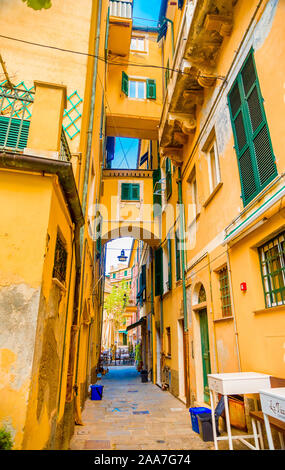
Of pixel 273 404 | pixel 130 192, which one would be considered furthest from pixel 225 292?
pixel 130 192

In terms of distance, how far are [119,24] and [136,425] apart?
15.5m

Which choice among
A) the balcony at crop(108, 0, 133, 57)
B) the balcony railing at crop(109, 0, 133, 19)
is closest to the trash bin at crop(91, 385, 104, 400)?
the balcony at crop(108, 0, 133, 57)

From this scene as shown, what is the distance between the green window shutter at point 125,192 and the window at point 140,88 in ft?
15.4

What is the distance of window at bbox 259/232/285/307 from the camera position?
157 inches

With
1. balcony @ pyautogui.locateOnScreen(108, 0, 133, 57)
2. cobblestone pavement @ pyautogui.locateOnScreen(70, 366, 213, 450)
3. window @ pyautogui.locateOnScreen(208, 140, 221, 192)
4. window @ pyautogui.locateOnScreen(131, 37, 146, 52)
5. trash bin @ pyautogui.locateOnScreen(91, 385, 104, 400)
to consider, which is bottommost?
cobblestone pavement @ pyautogui.locateOnScreen(70, 366, 213, 450)

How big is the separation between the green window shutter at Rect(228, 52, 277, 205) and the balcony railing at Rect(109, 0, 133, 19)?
427 inches

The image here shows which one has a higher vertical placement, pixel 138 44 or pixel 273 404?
pixel 138 44

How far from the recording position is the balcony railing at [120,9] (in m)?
13.2

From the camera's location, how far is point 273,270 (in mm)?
4246

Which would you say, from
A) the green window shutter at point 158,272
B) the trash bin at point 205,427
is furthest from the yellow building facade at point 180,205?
the green window shutter at point 158,272

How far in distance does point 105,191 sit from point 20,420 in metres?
11.7

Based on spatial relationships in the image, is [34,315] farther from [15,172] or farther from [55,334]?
[15,172]

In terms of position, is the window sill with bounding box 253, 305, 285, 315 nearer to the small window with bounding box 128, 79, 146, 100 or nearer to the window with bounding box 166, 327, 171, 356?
the window with bounding box 166, 327, 171, 356

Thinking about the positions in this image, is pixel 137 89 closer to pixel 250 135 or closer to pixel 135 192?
pixel 135 192
